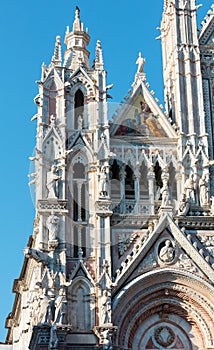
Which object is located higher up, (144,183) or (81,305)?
(144,183)

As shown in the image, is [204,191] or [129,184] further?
[129,184]

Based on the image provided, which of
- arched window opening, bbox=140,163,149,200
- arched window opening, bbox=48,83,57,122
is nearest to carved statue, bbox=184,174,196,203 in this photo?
arched window opening, bbox=140,163,149,200

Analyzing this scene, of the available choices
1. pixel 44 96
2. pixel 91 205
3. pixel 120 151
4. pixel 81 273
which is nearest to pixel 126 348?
pixel 81 273

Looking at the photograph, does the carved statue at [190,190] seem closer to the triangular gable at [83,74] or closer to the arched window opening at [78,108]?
the arched window opening at [78,108]

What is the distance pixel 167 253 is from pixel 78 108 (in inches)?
215

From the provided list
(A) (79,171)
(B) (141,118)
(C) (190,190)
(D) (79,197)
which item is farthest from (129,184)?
(B) (141,118)

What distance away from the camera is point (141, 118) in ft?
88.8

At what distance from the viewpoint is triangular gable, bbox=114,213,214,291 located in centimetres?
2419

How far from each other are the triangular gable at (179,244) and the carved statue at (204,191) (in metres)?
1.25

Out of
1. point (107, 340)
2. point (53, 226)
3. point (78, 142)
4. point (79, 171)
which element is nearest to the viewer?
point (107, 340)

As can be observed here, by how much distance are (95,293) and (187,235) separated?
3242mm

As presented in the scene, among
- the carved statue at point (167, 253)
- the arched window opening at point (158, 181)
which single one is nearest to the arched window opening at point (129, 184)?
the arched window opening at point (158, 181)

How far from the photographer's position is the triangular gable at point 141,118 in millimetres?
26703

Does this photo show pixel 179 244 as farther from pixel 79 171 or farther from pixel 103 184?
pixel 79 171
